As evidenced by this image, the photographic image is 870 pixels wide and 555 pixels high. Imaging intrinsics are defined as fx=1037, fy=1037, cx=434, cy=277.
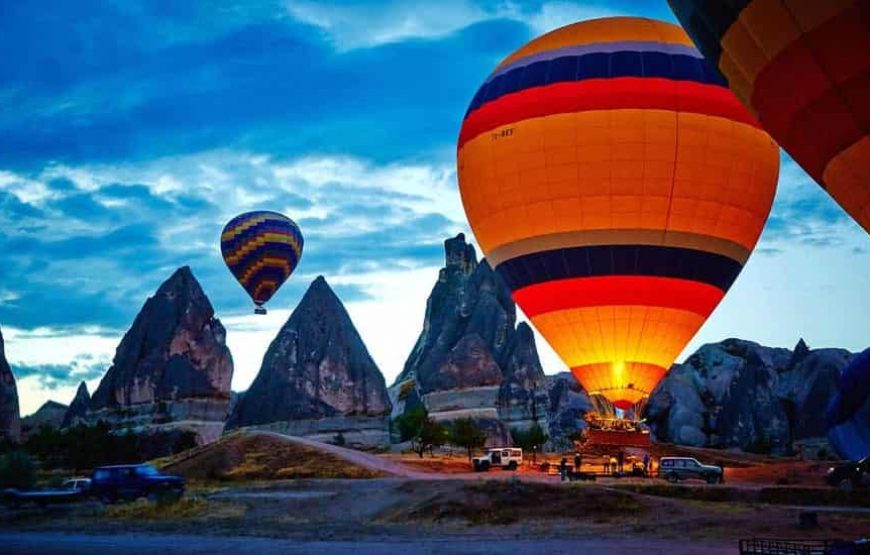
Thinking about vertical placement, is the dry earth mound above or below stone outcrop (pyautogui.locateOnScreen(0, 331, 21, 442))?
below

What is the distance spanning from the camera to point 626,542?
66.8ft

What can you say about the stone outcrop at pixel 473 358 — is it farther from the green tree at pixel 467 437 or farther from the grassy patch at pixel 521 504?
the grassy patch at pixel 521 504

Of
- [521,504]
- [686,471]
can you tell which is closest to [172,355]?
[686,471]

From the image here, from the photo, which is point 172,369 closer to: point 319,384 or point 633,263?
point 319,384

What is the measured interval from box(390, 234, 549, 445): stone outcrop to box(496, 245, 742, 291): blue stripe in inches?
1587

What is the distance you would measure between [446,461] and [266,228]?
30.3 m

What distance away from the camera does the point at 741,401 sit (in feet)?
272

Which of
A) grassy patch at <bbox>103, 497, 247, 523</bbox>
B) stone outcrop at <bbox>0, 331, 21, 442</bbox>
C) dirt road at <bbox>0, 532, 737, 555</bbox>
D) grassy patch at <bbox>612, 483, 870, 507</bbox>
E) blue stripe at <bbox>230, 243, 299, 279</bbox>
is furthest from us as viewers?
stone outcrop at <bbox>0, 331, 21, 442</bbox>

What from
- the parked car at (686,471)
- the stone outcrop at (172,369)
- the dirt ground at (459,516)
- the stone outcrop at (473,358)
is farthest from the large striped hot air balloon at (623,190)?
the stone outcrop at (172,369)

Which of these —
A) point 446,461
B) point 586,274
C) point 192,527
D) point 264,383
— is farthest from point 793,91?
point 264,383

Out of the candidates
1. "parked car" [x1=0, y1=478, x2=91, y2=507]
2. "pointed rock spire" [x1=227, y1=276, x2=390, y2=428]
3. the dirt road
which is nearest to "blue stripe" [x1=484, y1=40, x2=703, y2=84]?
the dirt road

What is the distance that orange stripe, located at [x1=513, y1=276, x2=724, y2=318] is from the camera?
36125 millimetres

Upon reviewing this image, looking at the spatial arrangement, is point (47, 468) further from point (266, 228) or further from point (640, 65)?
point (640, 65)

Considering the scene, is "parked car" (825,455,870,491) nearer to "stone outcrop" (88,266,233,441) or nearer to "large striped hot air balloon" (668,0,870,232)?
"large striped hot air balloon" (668,0,870,232)
